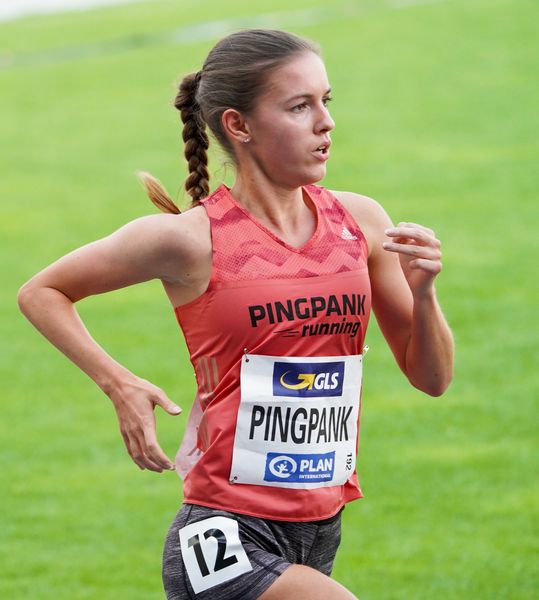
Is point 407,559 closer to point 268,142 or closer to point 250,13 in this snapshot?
point 268,142

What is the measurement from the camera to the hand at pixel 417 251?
344 centimetres

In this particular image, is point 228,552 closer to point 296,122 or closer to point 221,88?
point 296,122

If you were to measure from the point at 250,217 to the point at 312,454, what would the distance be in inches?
24.0

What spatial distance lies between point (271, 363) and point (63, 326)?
522 mm

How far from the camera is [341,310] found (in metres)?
3.51

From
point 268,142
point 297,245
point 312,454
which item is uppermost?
point 268,142

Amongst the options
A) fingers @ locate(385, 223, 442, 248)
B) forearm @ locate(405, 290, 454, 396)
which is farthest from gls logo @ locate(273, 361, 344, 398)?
fingers @ locate(385, 223, 442, 248)

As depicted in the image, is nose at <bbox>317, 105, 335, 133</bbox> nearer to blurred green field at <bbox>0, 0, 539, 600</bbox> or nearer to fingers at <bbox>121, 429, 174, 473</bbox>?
blurred green field at <bbox>0, 0, 539, 600</bbox>

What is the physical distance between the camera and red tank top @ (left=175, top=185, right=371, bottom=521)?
137 inches

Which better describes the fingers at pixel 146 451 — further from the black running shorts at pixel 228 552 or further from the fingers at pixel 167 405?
the black running shorts at pixel 228 552

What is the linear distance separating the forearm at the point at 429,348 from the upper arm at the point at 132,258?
608 mm

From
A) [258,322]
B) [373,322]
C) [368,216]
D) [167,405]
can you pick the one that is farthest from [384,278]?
[373,322]

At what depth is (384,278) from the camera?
12.4 feet

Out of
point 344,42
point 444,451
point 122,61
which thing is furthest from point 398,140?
point 444,451
